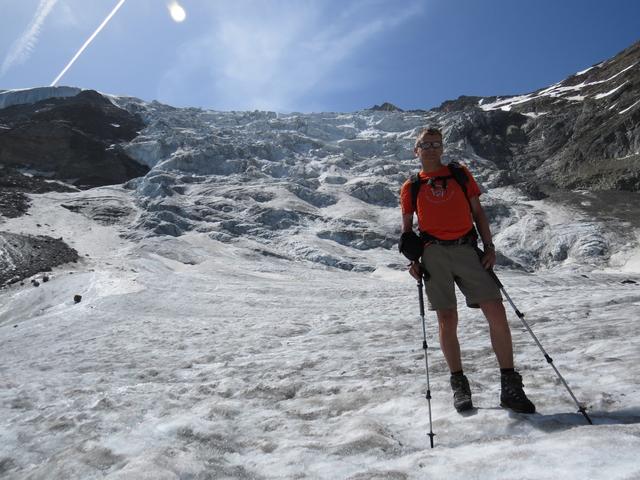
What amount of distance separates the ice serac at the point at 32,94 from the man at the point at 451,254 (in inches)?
5123

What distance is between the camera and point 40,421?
18.1 ft

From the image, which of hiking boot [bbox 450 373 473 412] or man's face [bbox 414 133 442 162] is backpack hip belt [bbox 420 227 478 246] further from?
hiking boot [bbox 450 373 473 412]

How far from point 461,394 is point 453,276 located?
1.20 metres

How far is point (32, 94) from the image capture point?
112938mm

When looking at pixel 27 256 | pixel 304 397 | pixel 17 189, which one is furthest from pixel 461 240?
pixel 17 189

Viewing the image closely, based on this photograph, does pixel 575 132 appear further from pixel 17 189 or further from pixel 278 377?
pixel 17 189

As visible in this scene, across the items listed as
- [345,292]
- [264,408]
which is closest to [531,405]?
[264,408]

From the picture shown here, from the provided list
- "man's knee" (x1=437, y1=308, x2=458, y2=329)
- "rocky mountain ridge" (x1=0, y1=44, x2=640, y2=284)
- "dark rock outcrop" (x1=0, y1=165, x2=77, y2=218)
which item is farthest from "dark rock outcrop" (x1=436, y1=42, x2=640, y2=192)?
"dark rock outcrop" (x1=0, y1=165, x2=77, y2=218)

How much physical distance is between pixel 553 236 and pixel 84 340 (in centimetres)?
4020

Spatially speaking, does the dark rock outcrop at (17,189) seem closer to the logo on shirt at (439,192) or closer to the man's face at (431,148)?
the man's face at (431,148)

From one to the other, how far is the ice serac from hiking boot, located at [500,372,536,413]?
132m

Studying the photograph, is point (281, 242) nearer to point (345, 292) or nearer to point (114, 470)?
point (345, 292)

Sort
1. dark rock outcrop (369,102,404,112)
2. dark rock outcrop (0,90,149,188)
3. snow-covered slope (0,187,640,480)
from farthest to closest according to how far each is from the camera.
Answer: dark rock outcrop (369,102,404,112), dark rock outcrop (0,90,149,188), snow-covered slope (0,187,640,480)

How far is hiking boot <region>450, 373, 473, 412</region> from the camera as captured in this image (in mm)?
4336
